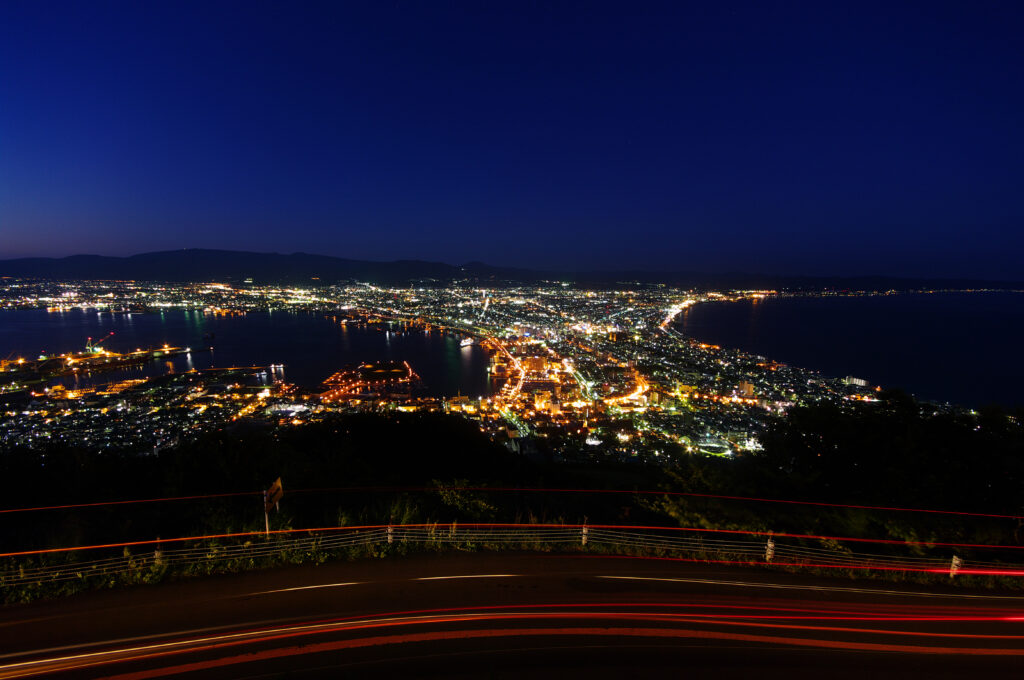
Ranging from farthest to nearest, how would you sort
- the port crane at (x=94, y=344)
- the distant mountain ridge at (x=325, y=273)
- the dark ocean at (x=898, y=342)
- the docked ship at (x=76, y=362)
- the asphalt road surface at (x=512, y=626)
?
the distant mountain ridge at (x=325, y=273) → the port crane at (x=94, y=344) → the dark ocean at (x=898, y=342) → the docked ship at (x=76, y=362) → the asphalt road surface at (x=512, y=626)

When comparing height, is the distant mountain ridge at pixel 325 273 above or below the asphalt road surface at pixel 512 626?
above

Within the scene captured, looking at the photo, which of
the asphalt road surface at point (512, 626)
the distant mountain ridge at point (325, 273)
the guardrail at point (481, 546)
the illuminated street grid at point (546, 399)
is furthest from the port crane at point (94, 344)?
the distant mountain ridge at point (325, 273)

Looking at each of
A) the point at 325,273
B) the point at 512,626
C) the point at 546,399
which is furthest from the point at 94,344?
the point at 325,273

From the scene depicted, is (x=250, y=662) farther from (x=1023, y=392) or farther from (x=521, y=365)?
(x=1023, y=392)

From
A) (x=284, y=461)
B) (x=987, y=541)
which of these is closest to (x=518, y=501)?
(x=284, y=461)

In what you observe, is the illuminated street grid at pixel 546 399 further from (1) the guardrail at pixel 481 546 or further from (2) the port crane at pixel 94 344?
(1) the guardrail at pixel 481 546

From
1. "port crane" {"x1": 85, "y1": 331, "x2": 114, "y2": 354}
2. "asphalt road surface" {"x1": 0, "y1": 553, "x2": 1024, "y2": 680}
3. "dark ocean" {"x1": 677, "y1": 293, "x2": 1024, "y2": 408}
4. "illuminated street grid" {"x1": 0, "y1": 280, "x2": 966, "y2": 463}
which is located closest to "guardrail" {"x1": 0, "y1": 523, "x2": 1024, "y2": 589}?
"asphalt road surface" {"x1": 0, "y1": 553, "x2": 1024, "y2": 680}
